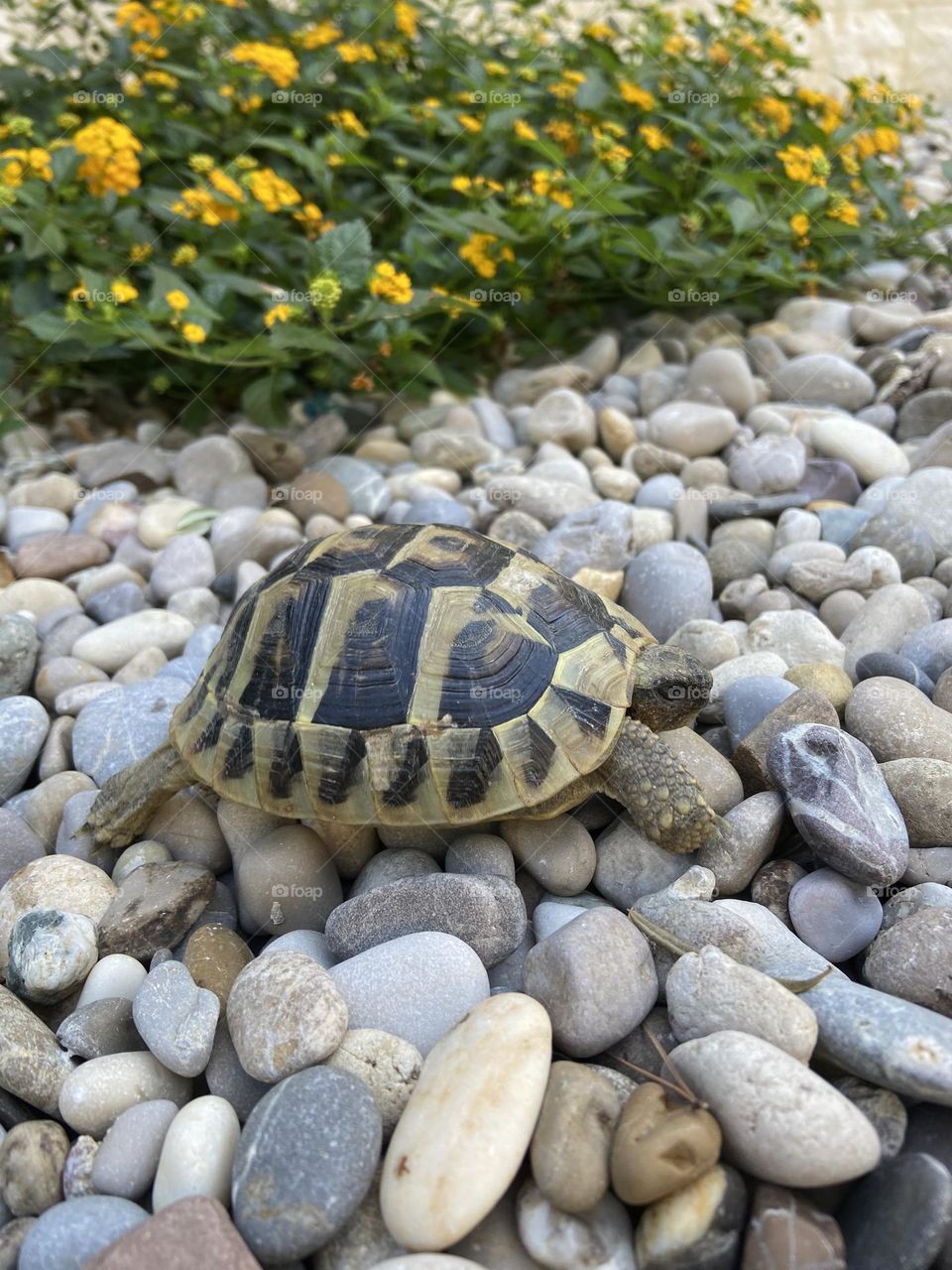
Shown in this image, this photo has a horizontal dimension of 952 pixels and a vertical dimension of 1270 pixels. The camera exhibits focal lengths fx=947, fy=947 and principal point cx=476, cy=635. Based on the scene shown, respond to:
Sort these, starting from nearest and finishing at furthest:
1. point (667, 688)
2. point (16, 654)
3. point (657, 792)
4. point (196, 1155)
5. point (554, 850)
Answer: point (196, 1155), point (657, 792), point (554, 850), point (667, 688), point (16, 654)

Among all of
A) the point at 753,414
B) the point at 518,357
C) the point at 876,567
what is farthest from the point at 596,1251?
the point at 518,357

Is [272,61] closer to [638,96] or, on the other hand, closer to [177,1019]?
[638,96]

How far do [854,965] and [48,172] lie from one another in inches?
175

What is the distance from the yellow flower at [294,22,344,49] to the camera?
498 cm

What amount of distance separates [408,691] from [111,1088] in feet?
3.83

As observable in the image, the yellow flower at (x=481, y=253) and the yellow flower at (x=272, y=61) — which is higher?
the yellow flower at (x=272, y=61)

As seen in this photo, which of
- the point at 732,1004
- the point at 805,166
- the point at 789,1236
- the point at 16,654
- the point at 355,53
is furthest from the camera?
the point at 355,53

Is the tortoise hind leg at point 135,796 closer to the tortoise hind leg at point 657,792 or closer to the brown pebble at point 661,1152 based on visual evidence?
the tortoise hind leg at point 657,792

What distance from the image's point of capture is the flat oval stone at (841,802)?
94.5 inches

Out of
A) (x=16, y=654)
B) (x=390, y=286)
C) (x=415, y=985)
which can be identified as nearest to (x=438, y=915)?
(x=415, y=985)

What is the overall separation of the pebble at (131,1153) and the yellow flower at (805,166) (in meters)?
4.61

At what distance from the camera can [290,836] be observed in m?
2.75

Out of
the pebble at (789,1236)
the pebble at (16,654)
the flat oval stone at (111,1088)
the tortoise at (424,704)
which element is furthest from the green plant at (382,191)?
the pebble at (789,1236)

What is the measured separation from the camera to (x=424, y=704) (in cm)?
256
